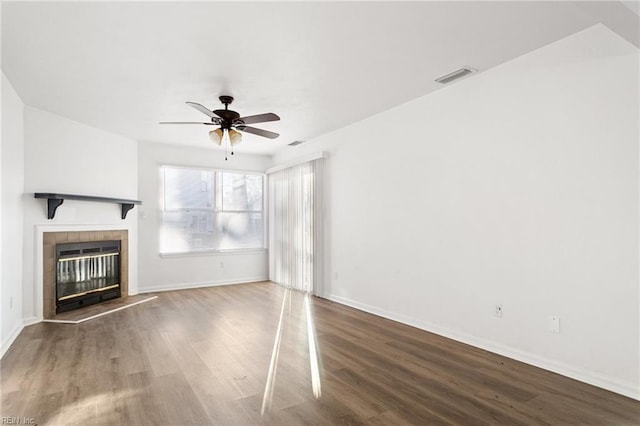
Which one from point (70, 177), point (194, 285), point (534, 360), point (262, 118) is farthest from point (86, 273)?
point (534, 360)

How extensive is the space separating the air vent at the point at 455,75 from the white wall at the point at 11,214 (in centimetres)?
428

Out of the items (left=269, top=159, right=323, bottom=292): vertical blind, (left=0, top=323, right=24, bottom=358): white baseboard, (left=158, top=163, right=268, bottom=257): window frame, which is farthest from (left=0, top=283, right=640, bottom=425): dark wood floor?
(left=158, top=163, right=268, bottom=257): window frame

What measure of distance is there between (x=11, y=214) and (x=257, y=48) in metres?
3.18

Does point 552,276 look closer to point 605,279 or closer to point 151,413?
point 605,279

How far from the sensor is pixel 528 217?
9.93ft

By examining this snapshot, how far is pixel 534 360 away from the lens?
2.95 meters

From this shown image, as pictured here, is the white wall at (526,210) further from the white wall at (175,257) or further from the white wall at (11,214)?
the white wall at (11,214)

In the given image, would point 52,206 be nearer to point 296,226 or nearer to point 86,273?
point 86,273

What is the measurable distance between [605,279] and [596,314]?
0.27 metres

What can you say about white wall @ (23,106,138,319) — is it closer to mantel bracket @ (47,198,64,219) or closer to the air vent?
mantel bracket @ (47,198,64,219)

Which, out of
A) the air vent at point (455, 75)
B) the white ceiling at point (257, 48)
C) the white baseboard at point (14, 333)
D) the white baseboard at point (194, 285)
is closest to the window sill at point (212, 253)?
the white baseboard at point (194, 285)

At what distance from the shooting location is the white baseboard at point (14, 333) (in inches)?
131

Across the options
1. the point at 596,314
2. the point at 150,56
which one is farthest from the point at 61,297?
the point at 596,314

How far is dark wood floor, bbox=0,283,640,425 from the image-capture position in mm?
2211
